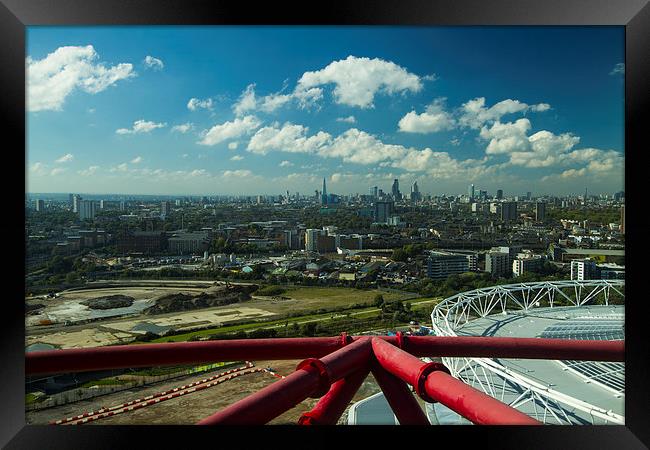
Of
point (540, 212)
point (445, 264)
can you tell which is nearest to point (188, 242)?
point (445, 264)

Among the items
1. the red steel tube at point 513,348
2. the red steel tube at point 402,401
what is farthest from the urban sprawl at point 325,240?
the red steel tube at point 402,401

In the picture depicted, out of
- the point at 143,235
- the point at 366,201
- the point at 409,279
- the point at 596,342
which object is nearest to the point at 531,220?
the point at 409,279

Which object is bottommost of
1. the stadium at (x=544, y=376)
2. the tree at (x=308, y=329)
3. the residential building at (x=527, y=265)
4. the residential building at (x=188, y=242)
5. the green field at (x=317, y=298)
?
the tree at (x=308, y=329)

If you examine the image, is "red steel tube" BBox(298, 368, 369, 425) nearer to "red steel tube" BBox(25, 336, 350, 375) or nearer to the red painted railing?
the red painted railing

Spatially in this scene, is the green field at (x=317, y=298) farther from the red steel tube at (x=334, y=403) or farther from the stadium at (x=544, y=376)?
the red steel tube at (x=334, y=403)

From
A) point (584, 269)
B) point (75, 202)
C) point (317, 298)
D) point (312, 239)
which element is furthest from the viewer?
point (312, 239)

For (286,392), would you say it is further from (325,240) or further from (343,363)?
(325,240)

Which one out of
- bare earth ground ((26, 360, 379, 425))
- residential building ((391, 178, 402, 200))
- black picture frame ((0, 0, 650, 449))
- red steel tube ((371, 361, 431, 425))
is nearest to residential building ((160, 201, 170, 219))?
bare earth ground ((26, 360, 379, 425))
